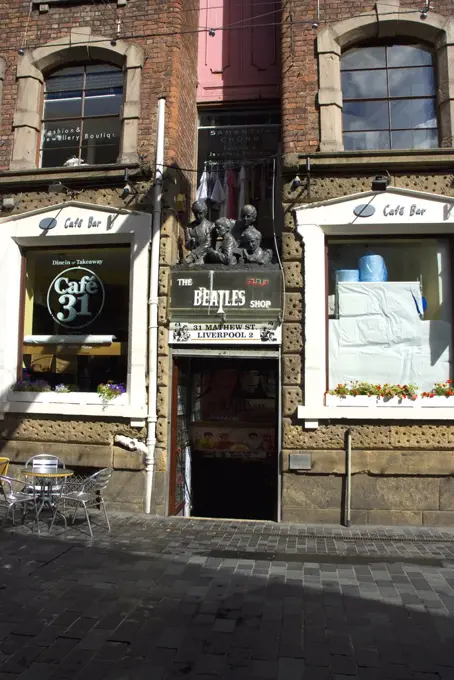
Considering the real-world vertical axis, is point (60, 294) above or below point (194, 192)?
below

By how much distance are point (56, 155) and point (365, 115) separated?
548 centimetres

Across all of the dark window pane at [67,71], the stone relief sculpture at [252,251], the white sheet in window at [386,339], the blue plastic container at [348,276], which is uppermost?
the dark window pane at [67,71]

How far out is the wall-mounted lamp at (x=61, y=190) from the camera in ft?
28.2

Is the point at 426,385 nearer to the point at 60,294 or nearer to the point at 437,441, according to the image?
the point at 437,441

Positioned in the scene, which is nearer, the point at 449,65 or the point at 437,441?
the point at 437,441

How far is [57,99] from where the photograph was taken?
9.73 meters

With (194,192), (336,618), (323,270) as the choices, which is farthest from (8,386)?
(336,618)

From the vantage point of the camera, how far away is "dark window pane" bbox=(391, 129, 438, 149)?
8617 millimetres

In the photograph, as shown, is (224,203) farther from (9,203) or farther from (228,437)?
(228,437)

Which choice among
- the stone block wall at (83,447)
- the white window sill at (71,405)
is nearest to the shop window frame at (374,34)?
the white window sill at (71,405)

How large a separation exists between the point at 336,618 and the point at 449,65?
8.18 metres

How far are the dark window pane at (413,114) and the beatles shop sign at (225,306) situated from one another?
3.40 metres

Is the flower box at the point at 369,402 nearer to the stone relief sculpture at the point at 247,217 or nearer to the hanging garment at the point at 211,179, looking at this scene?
the stone relief sculpture at the point at 247,217

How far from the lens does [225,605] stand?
15.2 ft
